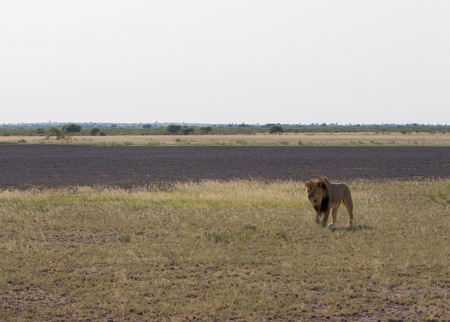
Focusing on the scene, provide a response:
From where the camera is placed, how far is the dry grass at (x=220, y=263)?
773cm

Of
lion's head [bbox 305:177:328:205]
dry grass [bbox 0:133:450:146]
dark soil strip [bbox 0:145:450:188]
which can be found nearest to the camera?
lion's head [bbox 305:177:328:205]

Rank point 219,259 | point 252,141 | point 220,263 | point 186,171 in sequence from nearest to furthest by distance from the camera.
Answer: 1. point 220,263
2. point 219,259
3. point 186,171
4. point 252,141

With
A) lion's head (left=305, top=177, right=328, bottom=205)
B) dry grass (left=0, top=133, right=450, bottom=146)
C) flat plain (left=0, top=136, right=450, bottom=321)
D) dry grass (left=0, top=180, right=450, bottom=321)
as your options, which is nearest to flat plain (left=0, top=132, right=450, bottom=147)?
dry grass (left=0, top=133, right=450, bottom=146)

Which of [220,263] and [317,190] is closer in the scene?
[220,263]

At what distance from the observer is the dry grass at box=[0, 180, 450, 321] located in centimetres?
773

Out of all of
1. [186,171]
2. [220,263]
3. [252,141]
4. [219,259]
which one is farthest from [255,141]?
[220,263]

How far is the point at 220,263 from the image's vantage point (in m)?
10.1

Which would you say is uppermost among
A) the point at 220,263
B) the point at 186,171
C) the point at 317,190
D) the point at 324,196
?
the point at 317,190

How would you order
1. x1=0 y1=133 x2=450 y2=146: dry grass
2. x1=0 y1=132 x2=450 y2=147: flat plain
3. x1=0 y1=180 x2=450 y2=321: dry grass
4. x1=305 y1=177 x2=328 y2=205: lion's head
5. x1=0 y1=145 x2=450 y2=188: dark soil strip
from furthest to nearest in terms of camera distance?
x1=0 y1=133 x2=450 y2=146: dry grass, x1=0 y1=132 x2=450 y2=147: flat plain, x1=0 y1=145 x2=450 y2=188: dark soil strip, x1=305 y1=177 x2=328 y2=205: lion's head, x1=0 y1=180 x2=450 y2=321: dry grass

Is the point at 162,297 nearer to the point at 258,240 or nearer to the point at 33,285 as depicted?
the point at 33,285

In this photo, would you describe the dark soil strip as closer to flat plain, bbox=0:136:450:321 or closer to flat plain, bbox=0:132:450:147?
flat plain, bbox=0:136:450:321

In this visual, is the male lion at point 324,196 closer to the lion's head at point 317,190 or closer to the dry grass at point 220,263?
the lion's head at point 317,190

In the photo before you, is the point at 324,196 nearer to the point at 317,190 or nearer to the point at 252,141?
the point at 317,190

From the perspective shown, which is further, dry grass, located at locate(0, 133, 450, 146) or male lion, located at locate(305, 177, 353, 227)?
dry grass, located at locate(0, 133, 450, 146)
